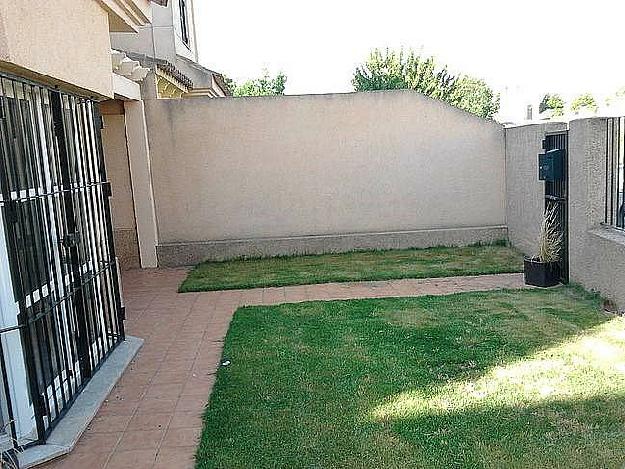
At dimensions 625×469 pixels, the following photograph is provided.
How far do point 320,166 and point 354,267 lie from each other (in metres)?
2.30

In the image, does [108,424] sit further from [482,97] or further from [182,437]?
[482,97]

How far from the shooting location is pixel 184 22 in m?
16.9

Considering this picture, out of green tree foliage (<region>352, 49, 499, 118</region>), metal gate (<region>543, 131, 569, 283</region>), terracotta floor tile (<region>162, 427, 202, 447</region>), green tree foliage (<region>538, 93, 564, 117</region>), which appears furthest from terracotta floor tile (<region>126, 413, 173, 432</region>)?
green tree foliage (<region>538, 93, 564, 117</region>)

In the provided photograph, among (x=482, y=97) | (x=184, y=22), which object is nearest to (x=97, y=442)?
(x=184, y=22)

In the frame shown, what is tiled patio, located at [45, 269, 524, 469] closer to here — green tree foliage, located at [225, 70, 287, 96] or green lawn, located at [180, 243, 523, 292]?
green lawn, located at [180, 243, 523, 292]

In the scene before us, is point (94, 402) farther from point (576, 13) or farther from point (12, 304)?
point (576, 13)

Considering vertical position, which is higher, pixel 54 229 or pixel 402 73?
pixel 402 73

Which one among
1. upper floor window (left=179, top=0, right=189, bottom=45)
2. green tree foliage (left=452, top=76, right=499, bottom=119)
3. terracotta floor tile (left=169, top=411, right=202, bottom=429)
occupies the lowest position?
terracotta floor tile (left=169, top=411, right=202, bottom=429)

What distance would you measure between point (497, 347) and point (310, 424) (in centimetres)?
225

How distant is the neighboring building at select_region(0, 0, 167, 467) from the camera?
3904 millimetres

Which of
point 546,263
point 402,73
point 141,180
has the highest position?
point 402,73

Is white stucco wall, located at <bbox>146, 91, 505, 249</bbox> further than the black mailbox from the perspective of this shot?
Yes

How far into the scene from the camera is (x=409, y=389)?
4.61 meters

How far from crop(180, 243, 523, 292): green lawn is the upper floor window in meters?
8.71
